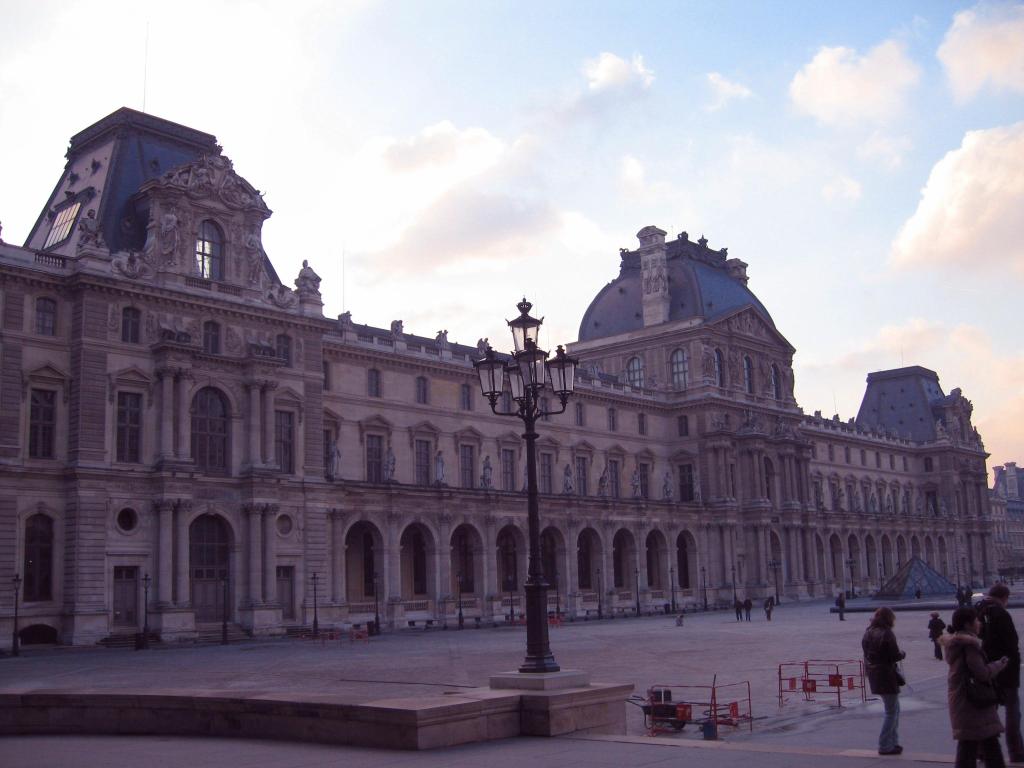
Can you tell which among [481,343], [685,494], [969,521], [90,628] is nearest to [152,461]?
[90,628]

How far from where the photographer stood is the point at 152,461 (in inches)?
1933

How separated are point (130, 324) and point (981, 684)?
44238 mm

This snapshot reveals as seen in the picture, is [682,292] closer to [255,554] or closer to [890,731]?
[255,554]

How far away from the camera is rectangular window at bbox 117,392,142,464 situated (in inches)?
1909

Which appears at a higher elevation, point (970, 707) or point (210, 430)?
point (210, 430)

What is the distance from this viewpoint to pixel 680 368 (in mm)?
91938

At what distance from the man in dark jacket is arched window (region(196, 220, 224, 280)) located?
45.0 metres

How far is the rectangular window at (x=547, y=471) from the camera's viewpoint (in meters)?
78.1

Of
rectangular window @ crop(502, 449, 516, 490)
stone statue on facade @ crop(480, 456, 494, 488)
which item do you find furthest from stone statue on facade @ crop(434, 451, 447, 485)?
rectangular window @ crop(502, 449, 516, 490)

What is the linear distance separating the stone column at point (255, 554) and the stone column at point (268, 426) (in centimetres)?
252

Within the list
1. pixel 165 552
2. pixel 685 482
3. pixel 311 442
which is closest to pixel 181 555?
pixel 165 552

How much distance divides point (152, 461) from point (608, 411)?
42.2m

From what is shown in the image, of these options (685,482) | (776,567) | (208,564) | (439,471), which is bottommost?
(776,567)

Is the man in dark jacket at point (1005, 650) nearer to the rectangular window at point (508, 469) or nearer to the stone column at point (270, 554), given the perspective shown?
the stone column at point (270, 554)
